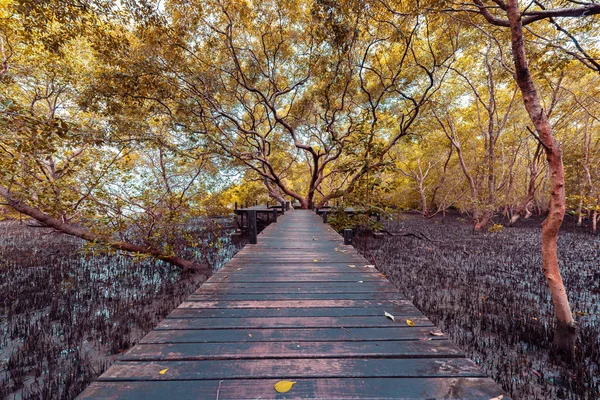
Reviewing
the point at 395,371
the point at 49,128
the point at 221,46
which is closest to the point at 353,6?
the point at 221,46

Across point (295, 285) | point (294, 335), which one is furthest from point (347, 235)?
point (294, 335)

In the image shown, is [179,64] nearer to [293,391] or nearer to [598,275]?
[293,391]

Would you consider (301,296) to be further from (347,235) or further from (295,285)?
(347,235)

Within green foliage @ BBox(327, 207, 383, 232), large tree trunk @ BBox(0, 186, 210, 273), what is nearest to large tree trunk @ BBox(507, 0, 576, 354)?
green foliage @ BBox(327, 207, 383, 232)

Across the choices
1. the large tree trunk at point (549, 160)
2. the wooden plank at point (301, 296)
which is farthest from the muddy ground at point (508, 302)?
the wooden plank at point (301, 296)

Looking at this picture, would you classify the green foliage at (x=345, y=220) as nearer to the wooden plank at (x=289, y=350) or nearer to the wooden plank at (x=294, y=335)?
the wooden plank at (x=294, y=335)

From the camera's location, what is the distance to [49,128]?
308 cm

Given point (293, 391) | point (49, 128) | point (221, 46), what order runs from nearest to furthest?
point (293, 391), point (49, 128), point (221, 46)

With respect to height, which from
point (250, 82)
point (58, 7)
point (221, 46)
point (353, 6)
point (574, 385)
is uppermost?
point (221, 46)

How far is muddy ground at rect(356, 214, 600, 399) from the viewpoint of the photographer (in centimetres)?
270

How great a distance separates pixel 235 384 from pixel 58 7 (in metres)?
6.96

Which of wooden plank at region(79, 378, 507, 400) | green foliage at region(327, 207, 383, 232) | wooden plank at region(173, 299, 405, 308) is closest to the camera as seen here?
wooden plank at region(79, 378, 507, 400)

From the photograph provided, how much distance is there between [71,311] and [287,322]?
183 inches

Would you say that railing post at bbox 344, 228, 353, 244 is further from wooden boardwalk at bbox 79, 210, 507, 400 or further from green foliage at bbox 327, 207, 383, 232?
green foliage at bbox 327, 207, 383, 232
